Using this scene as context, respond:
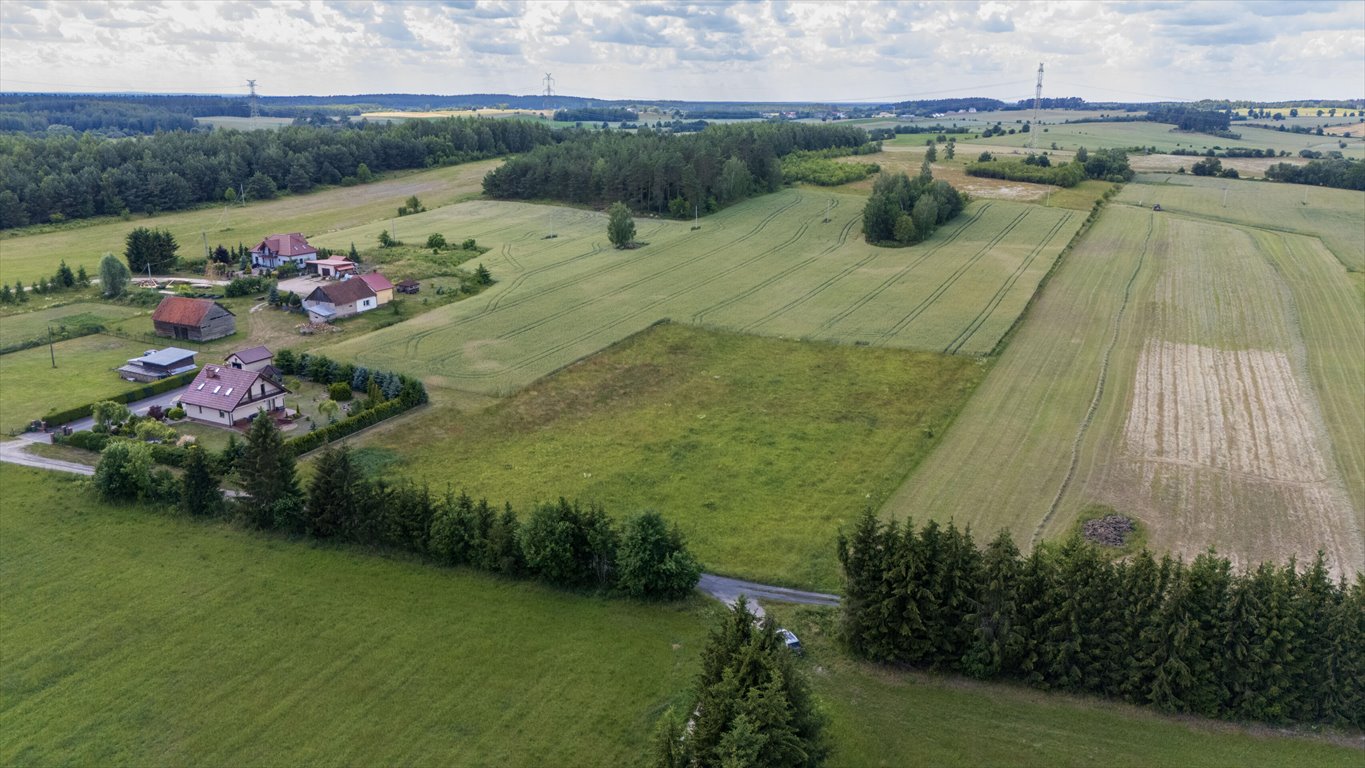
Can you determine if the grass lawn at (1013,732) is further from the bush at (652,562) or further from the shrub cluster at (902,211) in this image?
the shrub cluster at (902,211)

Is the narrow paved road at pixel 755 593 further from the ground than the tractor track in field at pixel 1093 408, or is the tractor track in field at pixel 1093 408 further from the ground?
the tractor track in field at pixel 1093 408

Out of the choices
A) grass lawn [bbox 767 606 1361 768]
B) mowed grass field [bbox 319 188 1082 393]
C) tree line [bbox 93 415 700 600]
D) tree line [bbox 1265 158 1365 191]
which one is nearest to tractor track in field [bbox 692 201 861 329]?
mowed grass field [bbox 319 188 1082 393]

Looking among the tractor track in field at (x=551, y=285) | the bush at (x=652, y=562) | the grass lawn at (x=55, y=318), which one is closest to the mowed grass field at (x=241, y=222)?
the grass lawn at (x=55, y=318)

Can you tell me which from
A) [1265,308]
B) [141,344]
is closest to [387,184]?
[141,344]

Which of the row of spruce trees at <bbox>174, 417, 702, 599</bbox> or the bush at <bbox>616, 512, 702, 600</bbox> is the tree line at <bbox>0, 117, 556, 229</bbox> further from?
the bush at <bbox>616, 512, 702, 600</bbox>

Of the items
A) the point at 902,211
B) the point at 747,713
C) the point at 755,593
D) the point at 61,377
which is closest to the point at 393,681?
the point at 747,713

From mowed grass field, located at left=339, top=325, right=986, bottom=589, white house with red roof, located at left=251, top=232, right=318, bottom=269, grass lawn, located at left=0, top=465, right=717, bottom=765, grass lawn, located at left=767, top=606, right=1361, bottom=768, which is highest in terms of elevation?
white house with red roof, located at left=251, top=232, right=318, bottom=269
